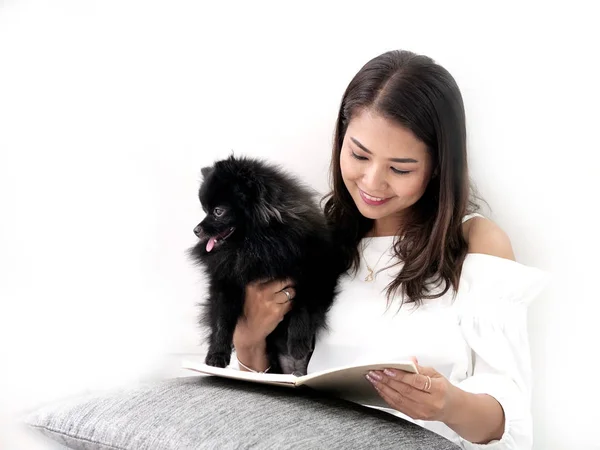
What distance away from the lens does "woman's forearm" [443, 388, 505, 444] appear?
4.63 ft

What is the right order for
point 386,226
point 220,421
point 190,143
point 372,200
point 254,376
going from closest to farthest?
point 220,421
point 254,376
point 372,200
point 386,226
point 190,143

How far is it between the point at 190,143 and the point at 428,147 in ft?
2.91

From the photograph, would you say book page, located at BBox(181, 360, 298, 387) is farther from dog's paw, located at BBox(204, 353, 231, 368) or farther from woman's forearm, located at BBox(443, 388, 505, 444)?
woman's forearm, located at BBox(443, 388, 505, 444)

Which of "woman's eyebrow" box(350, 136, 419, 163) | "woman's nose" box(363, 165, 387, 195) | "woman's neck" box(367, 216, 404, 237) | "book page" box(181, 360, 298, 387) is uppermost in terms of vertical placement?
"woman's eyebrow" box(350, 136, 419, 163)

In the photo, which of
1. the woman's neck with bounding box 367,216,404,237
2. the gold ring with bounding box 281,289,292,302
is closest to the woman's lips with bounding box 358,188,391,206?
the woman's neck with bounding box 367,216,404,237

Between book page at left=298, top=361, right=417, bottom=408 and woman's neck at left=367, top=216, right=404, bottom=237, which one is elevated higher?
woman's neck at left=367, top=216, right=404, bottom=237

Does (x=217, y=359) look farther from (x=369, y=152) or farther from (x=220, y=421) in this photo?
(x=369, y=152)

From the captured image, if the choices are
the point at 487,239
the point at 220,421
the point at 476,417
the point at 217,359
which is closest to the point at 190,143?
the point at 217,359

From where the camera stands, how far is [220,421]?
4.16 ft

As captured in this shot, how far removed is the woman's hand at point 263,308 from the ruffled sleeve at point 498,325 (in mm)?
513

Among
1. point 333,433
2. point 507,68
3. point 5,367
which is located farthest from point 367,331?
point 5,367

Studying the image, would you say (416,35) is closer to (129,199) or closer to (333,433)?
(129,199)

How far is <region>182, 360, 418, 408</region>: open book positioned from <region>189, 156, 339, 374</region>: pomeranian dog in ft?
0.90

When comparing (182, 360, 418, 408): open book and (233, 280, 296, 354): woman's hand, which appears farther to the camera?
(233, 280, 296, 354): woman's hand
